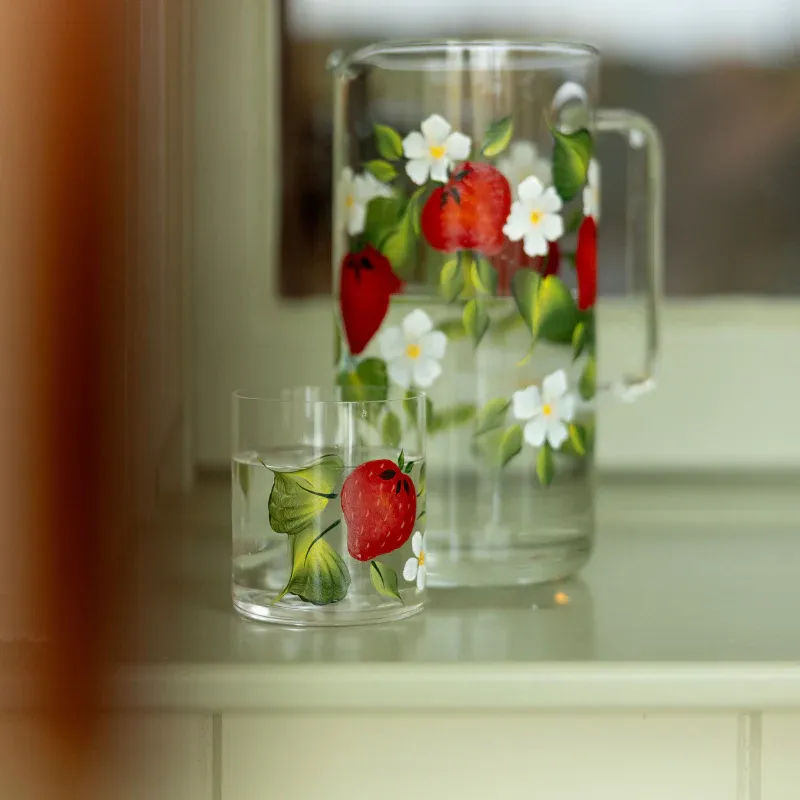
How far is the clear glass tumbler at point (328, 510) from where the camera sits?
19.1 inches

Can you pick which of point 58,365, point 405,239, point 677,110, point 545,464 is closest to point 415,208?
point 405,239

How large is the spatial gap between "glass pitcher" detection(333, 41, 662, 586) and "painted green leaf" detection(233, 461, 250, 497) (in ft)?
0.21

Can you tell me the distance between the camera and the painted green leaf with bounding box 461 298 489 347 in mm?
536

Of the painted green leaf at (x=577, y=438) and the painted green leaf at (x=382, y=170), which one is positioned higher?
the painted green leaf at (x=382, y=170)

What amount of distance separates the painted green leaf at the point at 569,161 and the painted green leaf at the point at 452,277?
6cm

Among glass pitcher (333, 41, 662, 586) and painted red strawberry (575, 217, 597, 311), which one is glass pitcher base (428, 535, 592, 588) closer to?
glass pitcher (333, 41, 662, 586)

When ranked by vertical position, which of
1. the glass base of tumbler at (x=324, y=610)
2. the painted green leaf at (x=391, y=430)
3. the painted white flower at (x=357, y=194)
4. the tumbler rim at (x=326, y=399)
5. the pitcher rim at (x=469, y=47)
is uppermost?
the pitcher rim at (x=469, y=47)

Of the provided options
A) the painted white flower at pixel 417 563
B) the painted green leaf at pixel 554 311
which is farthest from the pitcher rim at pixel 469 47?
the painted white flower at pixel 417 563

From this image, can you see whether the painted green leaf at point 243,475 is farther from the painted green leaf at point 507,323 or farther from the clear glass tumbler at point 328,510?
the painted green leaf at point 507,323

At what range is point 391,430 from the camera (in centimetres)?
50

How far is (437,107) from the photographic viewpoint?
54 cm

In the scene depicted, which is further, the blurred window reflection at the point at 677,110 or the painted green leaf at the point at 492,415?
the blurred window reflection at the point at 677,110

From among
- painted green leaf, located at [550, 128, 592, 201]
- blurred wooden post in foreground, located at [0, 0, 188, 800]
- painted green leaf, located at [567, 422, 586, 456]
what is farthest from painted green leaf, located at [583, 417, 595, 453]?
blurred wooden post in foreground, located at [0, 0, 188, 800]

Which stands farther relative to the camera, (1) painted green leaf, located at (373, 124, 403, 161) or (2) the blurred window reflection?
(2) the blurred window reflection
